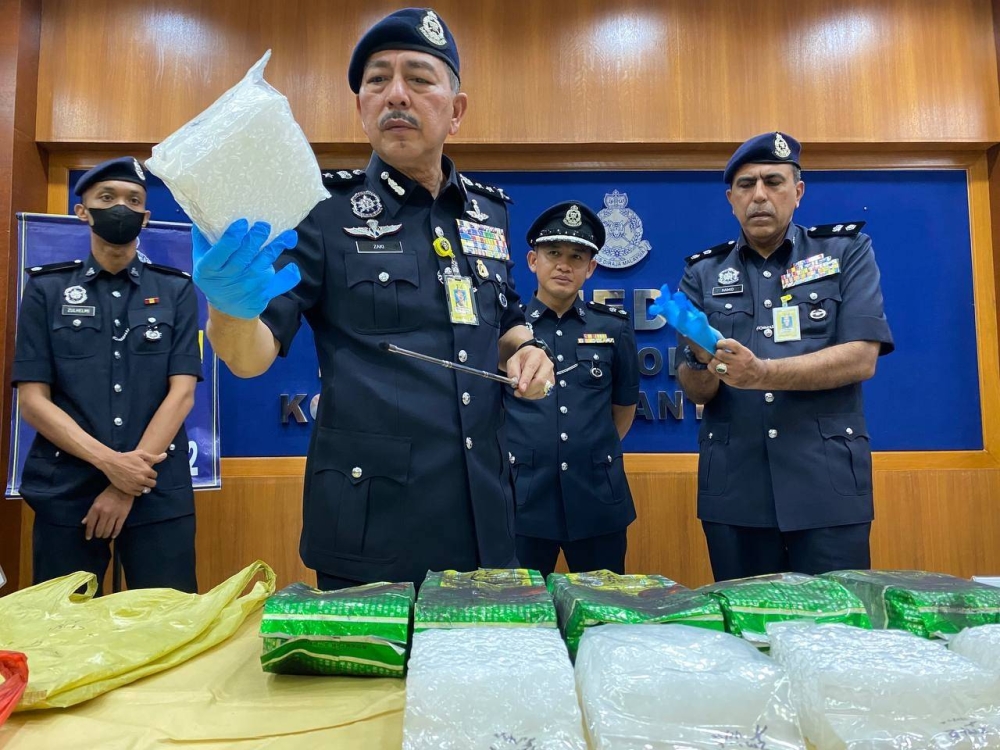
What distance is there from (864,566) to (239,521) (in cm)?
243

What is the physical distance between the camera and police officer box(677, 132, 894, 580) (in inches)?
73.0

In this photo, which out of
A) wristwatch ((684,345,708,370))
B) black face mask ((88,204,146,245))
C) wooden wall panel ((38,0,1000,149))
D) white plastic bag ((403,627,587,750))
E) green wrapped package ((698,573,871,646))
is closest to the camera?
white plastic bag ((403,627,587,750))

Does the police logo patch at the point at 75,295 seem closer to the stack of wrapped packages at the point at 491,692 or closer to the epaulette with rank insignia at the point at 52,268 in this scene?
the epaulette with rank insignia at the point at 52,268

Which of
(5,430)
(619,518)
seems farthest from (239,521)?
(619,518)

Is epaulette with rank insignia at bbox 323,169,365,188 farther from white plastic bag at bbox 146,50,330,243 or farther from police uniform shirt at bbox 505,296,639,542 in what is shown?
police uniform shirt at bbox 505,296,639,542

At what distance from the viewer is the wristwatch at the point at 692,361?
1.98 metres

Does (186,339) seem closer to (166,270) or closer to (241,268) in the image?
(166,270)

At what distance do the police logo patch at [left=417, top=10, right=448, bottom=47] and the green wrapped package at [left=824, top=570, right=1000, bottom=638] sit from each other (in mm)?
1155

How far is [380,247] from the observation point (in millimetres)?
1326

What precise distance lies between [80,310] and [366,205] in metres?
1.50

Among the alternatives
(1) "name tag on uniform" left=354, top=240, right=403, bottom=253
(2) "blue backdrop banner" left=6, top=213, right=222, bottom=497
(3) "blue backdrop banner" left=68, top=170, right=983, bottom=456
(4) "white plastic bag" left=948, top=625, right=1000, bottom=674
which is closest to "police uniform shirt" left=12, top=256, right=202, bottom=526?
(2) "blue backdrop banner" left=6, top=213, right=222, bottom=497

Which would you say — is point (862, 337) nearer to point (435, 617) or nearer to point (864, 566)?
point (864, 566)

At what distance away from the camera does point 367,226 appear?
1335 millimetres

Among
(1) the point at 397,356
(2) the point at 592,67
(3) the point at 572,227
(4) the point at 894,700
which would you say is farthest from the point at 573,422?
(4) the point at 894,700
